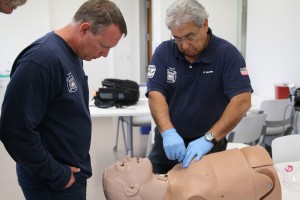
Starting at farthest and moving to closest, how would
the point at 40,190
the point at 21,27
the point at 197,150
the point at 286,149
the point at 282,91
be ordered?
the point at 21,27 < the point at 282,91 < the point at 286,149 < the point at 197,150 < the point at 40,190

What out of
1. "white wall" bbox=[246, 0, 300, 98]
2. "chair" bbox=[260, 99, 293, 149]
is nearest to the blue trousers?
"chair" bbox=[260, 99, 293, 149]

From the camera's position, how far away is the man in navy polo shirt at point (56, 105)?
37.6 inches

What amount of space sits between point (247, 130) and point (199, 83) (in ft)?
4.20

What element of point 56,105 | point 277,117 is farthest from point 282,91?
point 56,105

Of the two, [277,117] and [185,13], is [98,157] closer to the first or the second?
[277,117]

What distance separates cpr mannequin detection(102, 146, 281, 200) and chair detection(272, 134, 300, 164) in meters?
0.83

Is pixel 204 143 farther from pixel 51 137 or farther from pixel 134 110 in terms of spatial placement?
pixel 134 110

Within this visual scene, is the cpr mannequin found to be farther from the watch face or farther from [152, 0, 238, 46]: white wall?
[152, 0, 238, 46]: white wall

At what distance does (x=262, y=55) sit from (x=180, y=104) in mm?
2816

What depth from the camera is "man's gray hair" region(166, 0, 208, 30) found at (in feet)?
4.34

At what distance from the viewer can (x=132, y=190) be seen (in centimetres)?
104

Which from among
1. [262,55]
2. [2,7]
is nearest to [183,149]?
[2,7]

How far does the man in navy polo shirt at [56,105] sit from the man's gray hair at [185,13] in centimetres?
31

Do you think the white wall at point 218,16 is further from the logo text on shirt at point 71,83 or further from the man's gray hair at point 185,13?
the logo text on shirt at point 71,83
